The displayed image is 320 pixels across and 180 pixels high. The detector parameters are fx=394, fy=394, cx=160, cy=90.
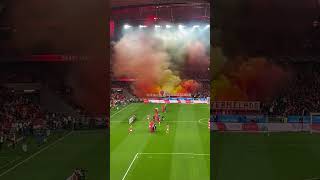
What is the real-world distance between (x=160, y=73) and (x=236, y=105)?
10777mm

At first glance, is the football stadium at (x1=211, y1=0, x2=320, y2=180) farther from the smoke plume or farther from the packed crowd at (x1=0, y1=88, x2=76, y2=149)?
the packed crowd at (x1=0, y1=88, x2=76, y2=149)

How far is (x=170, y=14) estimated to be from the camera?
28.9 meters

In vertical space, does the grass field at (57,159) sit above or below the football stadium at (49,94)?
below

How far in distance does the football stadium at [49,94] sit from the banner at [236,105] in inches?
265

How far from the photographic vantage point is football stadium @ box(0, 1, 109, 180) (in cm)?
1441

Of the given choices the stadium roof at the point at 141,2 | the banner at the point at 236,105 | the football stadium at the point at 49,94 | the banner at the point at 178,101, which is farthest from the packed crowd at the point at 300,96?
the football stadium at the point at 49,94

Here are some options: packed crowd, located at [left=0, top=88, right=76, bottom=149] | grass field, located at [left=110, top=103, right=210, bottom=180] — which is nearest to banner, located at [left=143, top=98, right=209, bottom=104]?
grass field, located at [left=110, top=103, right=210, bottom=180]

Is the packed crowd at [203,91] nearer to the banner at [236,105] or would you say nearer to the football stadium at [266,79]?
the football stadium at [266,79]

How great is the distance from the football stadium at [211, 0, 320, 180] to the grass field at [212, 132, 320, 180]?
0.14ft

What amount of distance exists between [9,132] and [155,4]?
13104mm

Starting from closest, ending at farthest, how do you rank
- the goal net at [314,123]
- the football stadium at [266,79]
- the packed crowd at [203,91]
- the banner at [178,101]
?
the football stadium at [266,79]
the goal net at [314,123]
the packed crowd at [203,91]
the banner at [178,101]

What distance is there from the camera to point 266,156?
14938 millimetres

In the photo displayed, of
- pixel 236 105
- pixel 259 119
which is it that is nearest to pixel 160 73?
pixel 236 105

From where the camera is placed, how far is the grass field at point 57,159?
12531 millimetres
